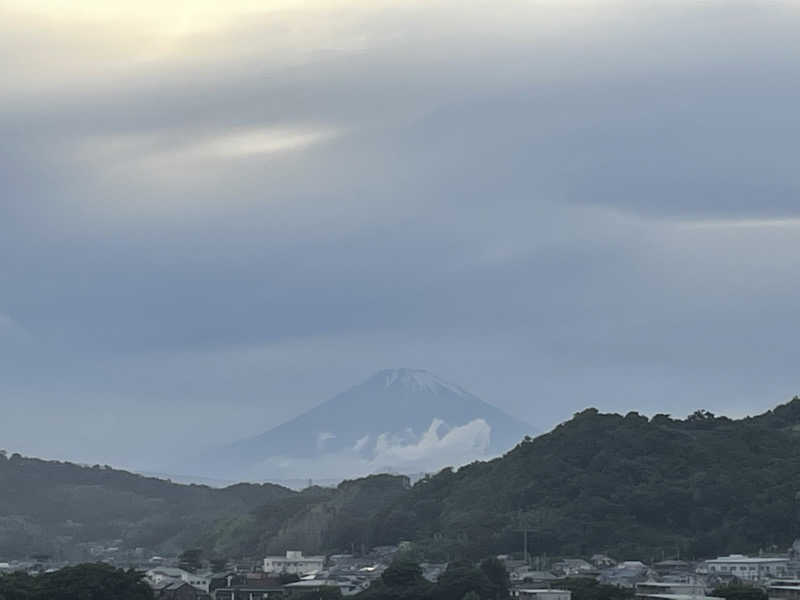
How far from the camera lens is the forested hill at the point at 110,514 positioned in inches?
6132

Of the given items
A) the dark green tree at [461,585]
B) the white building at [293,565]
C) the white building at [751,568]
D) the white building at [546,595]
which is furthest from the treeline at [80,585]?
the white building at [751,568]

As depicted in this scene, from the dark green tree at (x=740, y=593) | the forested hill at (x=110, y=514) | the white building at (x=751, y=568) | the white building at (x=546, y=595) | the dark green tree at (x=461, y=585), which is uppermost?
the forested hill at (x=110, y=514)

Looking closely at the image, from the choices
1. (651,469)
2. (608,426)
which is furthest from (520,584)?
(608,426)

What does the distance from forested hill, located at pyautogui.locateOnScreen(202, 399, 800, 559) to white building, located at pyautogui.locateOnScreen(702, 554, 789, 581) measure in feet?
32.2

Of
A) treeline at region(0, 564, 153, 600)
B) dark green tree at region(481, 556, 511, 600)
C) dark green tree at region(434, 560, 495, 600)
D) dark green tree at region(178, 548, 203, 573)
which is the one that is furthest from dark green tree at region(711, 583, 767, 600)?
dark green tree at region(178, 548, 203, 573)

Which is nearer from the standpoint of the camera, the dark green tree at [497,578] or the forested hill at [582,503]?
the dark green tree at [497,578]

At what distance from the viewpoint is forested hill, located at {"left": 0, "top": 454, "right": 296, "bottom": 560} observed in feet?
511

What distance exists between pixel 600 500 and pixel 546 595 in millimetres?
41981

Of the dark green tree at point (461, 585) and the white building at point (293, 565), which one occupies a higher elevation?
the white building at point (293, 565)

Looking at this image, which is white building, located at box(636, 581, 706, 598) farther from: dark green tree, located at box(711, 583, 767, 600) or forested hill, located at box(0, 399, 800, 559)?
forested hill, located at box(0, 399, 800, 559)

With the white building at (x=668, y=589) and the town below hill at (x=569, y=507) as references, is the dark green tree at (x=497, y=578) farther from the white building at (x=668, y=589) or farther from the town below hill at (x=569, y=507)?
the town below hill at (x=569, y=507)

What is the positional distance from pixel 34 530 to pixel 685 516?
234 ft

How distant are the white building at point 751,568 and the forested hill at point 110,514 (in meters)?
61.5

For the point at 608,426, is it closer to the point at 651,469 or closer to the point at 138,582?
the point at 651,469
